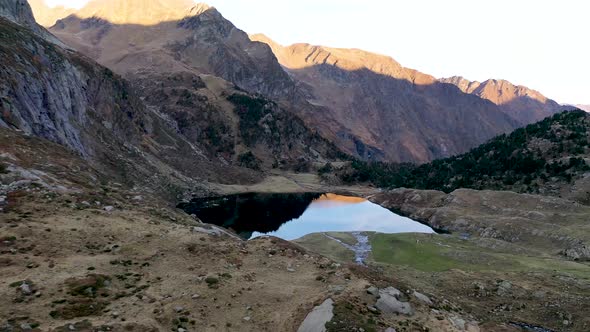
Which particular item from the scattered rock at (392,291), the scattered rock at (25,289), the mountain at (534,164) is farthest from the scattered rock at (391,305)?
the mountain at (534,164)

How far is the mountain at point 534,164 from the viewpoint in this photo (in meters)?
119

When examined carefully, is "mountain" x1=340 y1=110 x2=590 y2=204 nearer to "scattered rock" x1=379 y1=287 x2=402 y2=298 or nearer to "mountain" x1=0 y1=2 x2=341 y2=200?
"mountain" x1=0 y1=2 x2=341 y2=200

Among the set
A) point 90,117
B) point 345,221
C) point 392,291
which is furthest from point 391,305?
point 90,117

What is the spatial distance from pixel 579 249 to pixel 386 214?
62.3m

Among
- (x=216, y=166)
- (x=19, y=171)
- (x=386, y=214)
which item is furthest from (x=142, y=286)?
(x=216, y=166)

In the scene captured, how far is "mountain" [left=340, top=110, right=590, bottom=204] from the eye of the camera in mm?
118625

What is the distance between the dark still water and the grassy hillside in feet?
113

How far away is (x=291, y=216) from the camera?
12138 cm

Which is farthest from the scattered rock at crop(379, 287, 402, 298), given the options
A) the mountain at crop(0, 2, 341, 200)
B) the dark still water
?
the dark still water

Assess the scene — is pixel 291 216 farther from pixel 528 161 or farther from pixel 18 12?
pixel 18 12

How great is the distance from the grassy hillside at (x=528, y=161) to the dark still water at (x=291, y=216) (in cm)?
3454

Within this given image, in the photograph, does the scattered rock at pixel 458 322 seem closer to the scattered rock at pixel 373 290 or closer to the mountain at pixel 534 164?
the scattered rock at pixel 373 290

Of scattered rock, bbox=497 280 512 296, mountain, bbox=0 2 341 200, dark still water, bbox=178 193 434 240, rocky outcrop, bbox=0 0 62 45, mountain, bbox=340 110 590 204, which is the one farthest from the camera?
mountain, bbox=340 110 590 204

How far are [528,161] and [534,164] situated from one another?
222cm
